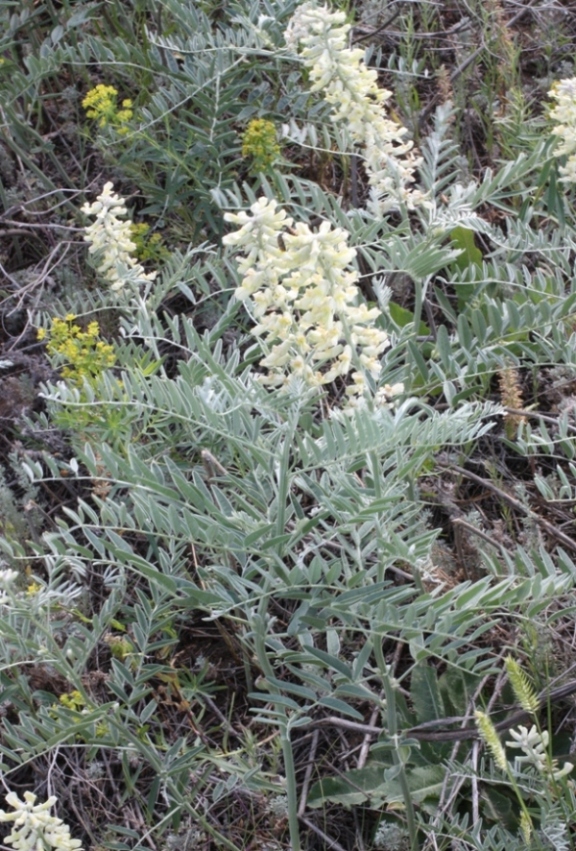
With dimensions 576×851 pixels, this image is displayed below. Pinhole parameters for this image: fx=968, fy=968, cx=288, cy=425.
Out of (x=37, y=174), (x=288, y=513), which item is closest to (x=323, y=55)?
(x=288, y=513)

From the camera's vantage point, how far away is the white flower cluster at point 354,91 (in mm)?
1898

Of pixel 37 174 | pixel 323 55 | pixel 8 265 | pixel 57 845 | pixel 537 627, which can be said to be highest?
pixel 323 55

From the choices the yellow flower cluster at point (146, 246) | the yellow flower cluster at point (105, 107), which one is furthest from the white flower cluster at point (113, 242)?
the yellow flower cluster at point (105, 107)

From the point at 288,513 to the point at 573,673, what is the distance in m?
0.80

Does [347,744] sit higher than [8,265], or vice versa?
[8,265]

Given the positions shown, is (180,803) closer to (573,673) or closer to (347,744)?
(347,744)

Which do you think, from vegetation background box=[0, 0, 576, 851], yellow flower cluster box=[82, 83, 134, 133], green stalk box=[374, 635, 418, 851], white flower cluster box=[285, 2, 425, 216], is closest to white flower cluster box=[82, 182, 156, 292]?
vegetation background box=[0, 0, 576, 851]

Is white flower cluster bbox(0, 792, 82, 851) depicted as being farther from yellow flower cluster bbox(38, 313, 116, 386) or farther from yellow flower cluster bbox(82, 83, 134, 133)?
yellow flower cluster bbox(82, 83, 134, 133)

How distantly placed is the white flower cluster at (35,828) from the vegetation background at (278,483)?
0.11 m

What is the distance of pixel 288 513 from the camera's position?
5.21 feet

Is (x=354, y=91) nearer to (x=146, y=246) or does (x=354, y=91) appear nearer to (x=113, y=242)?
(x=113, y=242)

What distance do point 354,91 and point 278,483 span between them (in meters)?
0.86

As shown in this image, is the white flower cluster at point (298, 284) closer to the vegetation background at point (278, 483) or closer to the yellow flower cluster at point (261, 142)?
the vegetation background at point (278, 483)

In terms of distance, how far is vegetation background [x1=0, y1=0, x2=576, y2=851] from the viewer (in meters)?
1.59
